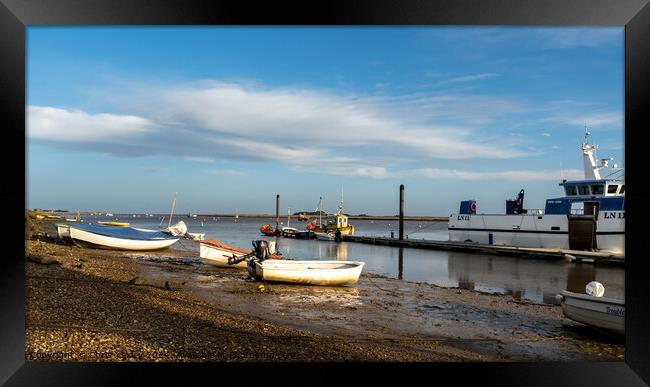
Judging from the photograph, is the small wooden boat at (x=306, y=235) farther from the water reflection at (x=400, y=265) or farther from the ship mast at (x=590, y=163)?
the ship mast at (x=590, y=163)

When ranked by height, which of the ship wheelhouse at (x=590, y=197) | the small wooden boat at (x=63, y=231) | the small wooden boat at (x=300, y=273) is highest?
the ship wheelhouse at (x=590, y=197)

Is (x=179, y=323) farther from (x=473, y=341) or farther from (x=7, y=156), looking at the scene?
(x=473, y=341)

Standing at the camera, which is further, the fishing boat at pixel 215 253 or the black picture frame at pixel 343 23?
the fishing boat at pixel 215 253

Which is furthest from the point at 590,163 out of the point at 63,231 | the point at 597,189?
the point at 63,231

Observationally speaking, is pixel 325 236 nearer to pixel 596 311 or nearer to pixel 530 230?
pixel 530 230

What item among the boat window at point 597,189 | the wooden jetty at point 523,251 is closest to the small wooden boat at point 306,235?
the wooden jetty at point 523,251

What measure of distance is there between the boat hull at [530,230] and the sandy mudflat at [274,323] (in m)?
13.5

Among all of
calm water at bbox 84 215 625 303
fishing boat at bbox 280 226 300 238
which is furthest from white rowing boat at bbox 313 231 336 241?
calm water at bbox 84 215 625 303

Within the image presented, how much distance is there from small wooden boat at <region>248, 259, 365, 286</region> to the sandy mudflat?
26 cm

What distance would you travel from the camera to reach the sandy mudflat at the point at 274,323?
5.20 m

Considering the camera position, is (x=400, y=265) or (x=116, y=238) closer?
(x=116, y=238)

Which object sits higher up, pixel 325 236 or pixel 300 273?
pixel 300 273

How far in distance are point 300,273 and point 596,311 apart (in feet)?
23.8

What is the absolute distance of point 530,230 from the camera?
25.8m
